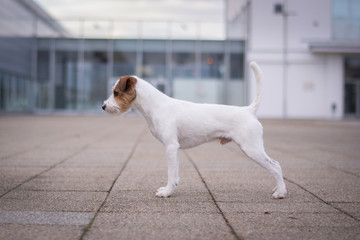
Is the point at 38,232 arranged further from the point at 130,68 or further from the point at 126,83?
the point at 130,68

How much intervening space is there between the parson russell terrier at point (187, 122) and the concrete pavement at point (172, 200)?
1.35 ft

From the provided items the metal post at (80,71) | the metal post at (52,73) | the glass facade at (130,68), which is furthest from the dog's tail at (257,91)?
the metal post at (52,73)

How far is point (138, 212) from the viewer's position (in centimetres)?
347

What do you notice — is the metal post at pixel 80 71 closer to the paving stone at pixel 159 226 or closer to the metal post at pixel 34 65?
the metal post at pixel 34 65

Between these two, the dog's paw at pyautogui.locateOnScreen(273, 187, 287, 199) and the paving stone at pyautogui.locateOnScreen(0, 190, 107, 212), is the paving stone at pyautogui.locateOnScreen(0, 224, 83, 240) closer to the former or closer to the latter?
the paving stone at pyautogui.locateOnScreen(0, 190, 107, 212)

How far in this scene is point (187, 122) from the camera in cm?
412

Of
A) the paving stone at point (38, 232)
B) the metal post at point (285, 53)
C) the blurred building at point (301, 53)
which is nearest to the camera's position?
the paving stone at point (38, 232)

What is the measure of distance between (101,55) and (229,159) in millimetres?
23103

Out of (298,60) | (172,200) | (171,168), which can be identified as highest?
(298,60)

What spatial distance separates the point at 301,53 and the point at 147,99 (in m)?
26.8

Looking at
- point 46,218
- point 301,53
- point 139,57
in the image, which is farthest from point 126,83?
point 301,53

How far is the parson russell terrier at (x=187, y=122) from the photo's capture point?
399 cm

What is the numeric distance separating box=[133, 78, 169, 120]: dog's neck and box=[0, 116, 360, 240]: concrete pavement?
3.22 feet

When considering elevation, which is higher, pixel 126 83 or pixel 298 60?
pixel 298 60
